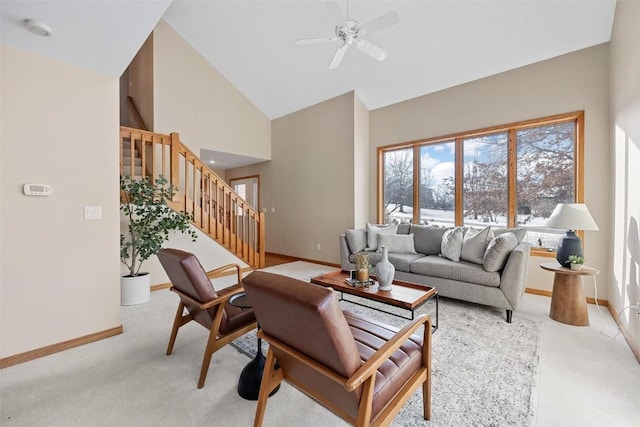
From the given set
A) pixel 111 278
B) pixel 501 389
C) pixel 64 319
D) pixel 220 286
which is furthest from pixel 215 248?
pixel 501 389

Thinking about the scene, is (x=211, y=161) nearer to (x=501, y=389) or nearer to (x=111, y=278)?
(x=111, y=278)

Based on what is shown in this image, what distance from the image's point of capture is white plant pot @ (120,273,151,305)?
3213mm

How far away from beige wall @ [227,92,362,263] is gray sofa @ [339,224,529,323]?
121cm

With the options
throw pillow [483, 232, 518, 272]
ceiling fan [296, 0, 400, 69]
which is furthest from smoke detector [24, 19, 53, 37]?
throw pillow [483, 232, 518, 272]

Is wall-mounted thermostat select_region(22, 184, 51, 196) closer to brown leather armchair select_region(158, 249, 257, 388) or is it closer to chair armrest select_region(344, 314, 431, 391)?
brown leather armchair select_region(158, 249, 257, 388)

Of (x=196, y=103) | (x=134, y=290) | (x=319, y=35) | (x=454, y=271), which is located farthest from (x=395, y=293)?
(x=196, y=103)

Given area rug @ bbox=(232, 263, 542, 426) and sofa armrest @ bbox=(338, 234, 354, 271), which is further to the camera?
sofa armrest @ bbox=(338, 234, 354, 271)

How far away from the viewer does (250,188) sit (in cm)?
723

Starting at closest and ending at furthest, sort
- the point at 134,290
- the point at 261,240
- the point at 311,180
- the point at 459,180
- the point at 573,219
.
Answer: the point at 573,219 → the point at 134,290 → the point at 459,180 → the point at 261,240 → the point at 311,180

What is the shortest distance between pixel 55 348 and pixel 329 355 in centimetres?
Result: 249

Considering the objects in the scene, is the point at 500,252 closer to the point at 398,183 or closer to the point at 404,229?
the point at 404,229

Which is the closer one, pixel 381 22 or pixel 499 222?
pixel 381 22

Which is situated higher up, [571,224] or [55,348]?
[571,224]

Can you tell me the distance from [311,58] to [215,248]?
3499 millimetres
